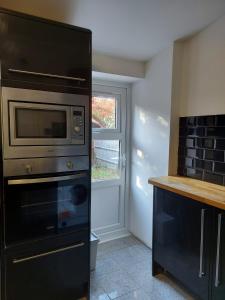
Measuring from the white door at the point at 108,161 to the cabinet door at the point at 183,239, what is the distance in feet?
2.65

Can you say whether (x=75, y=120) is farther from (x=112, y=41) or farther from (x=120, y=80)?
(x=120, y=80)

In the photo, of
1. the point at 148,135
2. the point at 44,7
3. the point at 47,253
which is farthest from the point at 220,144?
the point at 44,7

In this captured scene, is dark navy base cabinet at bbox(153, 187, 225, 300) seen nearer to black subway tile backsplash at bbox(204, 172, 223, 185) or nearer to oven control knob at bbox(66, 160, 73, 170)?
black subway tile backsplash at bbox(204, 172, 223, 185)

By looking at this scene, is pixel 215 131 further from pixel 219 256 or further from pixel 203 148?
pixel 219 256

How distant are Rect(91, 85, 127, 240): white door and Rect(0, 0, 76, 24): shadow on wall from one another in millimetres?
940

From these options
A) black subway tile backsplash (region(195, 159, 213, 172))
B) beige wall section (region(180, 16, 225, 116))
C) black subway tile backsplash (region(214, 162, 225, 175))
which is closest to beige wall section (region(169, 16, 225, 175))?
beige wall section (region(180, 16, 225, 116))

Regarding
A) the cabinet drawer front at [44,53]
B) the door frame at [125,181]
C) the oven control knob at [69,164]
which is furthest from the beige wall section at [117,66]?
the oven control knob at [69,164]

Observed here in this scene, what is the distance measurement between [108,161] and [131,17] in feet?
4.95

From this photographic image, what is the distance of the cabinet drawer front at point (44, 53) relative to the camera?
4.32 ft

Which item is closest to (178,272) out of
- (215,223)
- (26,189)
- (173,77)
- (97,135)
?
(215,223)

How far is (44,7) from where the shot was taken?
1.53m

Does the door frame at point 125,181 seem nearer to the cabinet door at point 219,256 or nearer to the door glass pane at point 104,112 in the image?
the door glass pane at point 104,112

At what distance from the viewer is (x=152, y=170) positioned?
2.41 m

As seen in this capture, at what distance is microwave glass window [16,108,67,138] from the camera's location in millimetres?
1385
